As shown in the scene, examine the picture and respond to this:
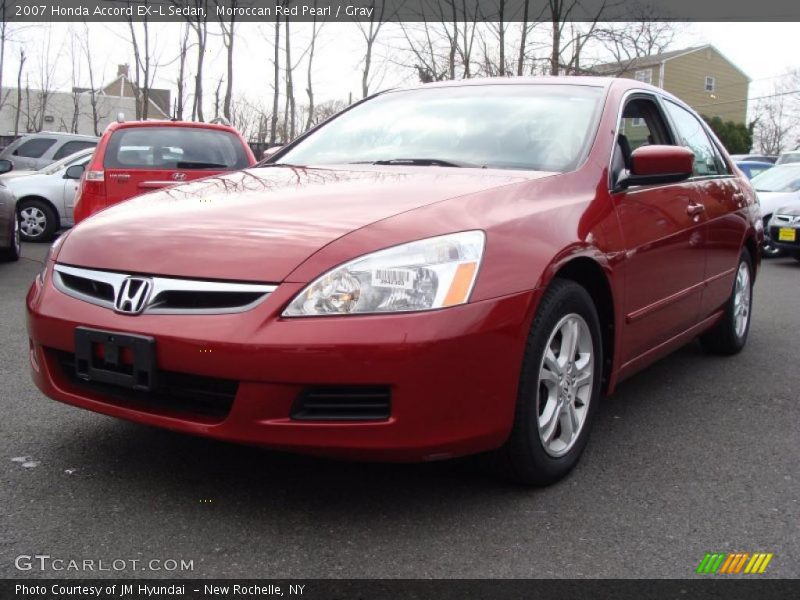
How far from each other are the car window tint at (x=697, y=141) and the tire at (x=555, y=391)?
175 centimetres

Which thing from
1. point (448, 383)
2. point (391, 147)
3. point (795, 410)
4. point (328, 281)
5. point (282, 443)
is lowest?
point (795, 410)

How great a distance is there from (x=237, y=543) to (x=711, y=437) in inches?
84.8

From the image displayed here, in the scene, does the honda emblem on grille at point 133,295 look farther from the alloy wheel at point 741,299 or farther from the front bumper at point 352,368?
the alloy wheel at point 741,299

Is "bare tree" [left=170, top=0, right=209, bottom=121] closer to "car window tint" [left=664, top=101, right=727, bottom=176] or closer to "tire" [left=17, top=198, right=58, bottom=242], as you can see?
"tire" [left=17, top=198, right=58, bottom=242]

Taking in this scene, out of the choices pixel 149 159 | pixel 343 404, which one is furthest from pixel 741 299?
pixel 149 159

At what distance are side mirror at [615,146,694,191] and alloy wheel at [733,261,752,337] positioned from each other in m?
1.79

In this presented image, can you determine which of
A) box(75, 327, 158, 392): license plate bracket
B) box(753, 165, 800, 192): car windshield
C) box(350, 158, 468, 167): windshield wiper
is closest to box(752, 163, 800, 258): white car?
box(753, 165, 800, 192): car windshield

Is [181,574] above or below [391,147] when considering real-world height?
below

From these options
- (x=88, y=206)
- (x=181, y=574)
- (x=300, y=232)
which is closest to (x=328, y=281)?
(x=300, y=232)

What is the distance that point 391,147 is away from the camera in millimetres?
3750

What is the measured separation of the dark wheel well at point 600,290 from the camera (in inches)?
121

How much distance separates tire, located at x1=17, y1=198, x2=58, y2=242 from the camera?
11617mm

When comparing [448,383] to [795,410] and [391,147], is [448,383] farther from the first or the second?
[795,410]
